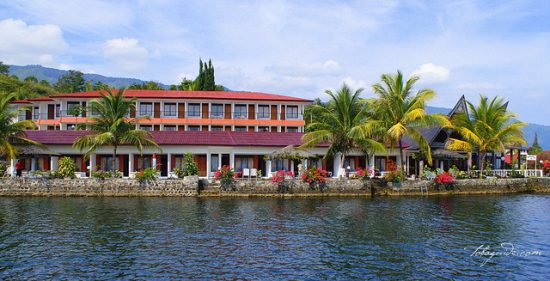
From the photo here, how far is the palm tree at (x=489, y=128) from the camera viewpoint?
39562 mm

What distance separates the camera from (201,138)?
3972cm

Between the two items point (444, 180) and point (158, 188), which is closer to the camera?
point (158, 188)

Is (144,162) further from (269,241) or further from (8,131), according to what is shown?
(269,241)

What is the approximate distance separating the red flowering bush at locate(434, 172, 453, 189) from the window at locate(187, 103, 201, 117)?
30.5 m

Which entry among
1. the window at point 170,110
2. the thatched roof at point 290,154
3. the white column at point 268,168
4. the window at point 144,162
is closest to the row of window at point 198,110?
the window at point 170,110

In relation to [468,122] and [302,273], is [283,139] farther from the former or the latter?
[302,273]

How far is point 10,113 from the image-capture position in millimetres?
34688

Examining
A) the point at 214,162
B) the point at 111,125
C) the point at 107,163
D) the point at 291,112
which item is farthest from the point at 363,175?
the point at 107,163

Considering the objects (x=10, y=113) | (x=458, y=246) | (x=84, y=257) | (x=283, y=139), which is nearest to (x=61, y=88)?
(x=10, y=113)

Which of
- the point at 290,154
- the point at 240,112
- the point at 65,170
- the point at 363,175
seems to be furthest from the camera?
the point at 240,112

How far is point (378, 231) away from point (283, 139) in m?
21.4

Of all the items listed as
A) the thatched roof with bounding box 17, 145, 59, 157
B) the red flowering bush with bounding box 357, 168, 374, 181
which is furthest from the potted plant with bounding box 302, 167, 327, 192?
the thatched roof with bounding box 17, 145, 59, 157

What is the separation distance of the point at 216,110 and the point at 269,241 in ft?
123

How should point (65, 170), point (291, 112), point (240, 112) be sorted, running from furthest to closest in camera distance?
point (291, 112) → point (240, 112) → point (65, 170)
